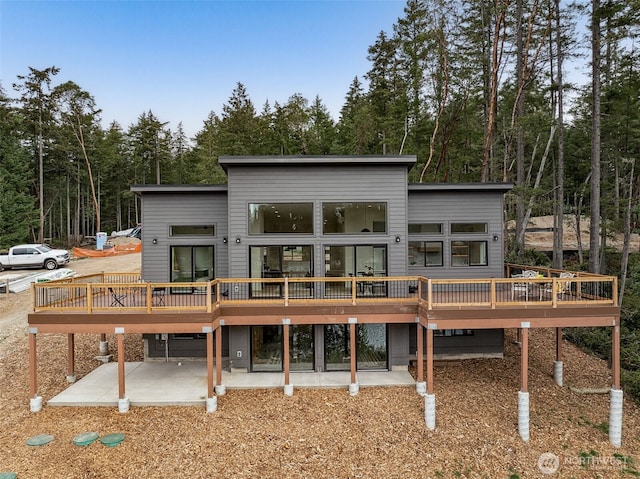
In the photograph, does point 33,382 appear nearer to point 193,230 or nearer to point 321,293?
point 193,230

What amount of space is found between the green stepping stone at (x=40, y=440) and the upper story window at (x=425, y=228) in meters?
11.0

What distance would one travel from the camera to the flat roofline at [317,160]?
10195mm

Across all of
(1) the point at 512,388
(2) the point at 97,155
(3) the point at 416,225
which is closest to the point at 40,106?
(2) the point at 97,155

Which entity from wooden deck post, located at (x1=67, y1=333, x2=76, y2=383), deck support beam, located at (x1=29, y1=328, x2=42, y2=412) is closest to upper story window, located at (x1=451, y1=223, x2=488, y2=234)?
wooden deck post, located at (x1=67, y1=333, x2=76, y2=383)

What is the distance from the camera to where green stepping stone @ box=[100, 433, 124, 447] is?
730cm

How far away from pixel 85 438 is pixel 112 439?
0.59 m

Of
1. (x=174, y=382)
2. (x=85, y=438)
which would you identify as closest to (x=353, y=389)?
(x=174, y=382)

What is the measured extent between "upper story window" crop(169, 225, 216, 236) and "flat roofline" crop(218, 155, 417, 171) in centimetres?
236

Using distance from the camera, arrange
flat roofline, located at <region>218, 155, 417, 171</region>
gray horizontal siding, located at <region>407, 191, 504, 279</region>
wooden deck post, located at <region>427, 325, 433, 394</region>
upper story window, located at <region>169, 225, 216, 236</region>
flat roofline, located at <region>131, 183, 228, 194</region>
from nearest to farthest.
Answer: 1. wooden deck post, located at <region>427, 325, 433, 394</region>
2. flat roofline, located at <region>218, 155, 417, 171</region>
3. flat roofline, located at <region>131, 183, 228, 194</region>
4. upper story window, located at <region>169, 225, 216, 236</region>
5. gray horizontal siding, located at <region>407, 191, 504, 279</region>

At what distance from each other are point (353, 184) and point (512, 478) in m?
8.06

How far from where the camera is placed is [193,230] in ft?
38.2

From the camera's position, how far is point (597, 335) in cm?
1311

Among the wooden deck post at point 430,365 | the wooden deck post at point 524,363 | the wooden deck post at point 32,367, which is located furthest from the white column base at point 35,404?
the wooden deck post at point 524,363

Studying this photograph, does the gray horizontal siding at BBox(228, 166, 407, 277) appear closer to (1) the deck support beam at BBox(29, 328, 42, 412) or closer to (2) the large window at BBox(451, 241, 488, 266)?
(2) the large window at BBox(451, 241, 488, 266)
